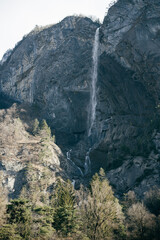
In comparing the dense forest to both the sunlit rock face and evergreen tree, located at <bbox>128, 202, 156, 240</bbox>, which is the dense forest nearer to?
evergreen tree, located at <bbox>128, 202, 156, 240</bbox>

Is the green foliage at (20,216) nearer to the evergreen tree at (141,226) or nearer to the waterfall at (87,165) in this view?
the evergreen tree at (141,226)

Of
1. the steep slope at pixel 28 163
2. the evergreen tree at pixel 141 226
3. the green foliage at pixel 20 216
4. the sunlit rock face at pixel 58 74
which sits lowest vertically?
the evergreen tree at pixel 141 226

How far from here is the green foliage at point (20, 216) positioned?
80.1ft

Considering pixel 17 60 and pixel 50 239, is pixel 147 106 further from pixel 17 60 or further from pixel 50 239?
A: pixel 17 60

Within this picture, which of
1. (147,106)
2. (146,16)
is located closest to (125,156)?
(147,106)

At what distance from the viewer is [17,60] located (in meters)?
108

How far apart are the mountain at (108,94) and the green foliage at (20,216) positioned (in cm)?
3562

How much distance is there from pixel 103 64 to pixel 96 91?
9.67 m

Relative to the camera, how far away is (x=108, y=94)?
76188 millimetres

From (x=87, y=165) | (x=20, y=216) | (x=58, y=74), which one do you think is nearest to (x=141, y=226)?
(x=20, y=216)

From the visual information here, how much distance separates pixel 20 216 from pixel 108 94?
186 feet

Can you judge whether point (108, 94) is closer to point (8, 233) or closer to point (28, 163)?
point (28, 163)

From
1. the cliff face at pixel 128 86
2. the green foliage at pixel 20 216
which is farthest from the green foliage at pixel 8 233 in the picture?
the cliff face at pixel 128 86

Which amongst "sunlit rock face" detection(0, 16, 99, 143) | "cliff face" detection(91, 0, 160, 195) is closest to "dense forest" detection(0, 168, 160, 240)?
"cliff face" detection(91, 0, 160, 195)
